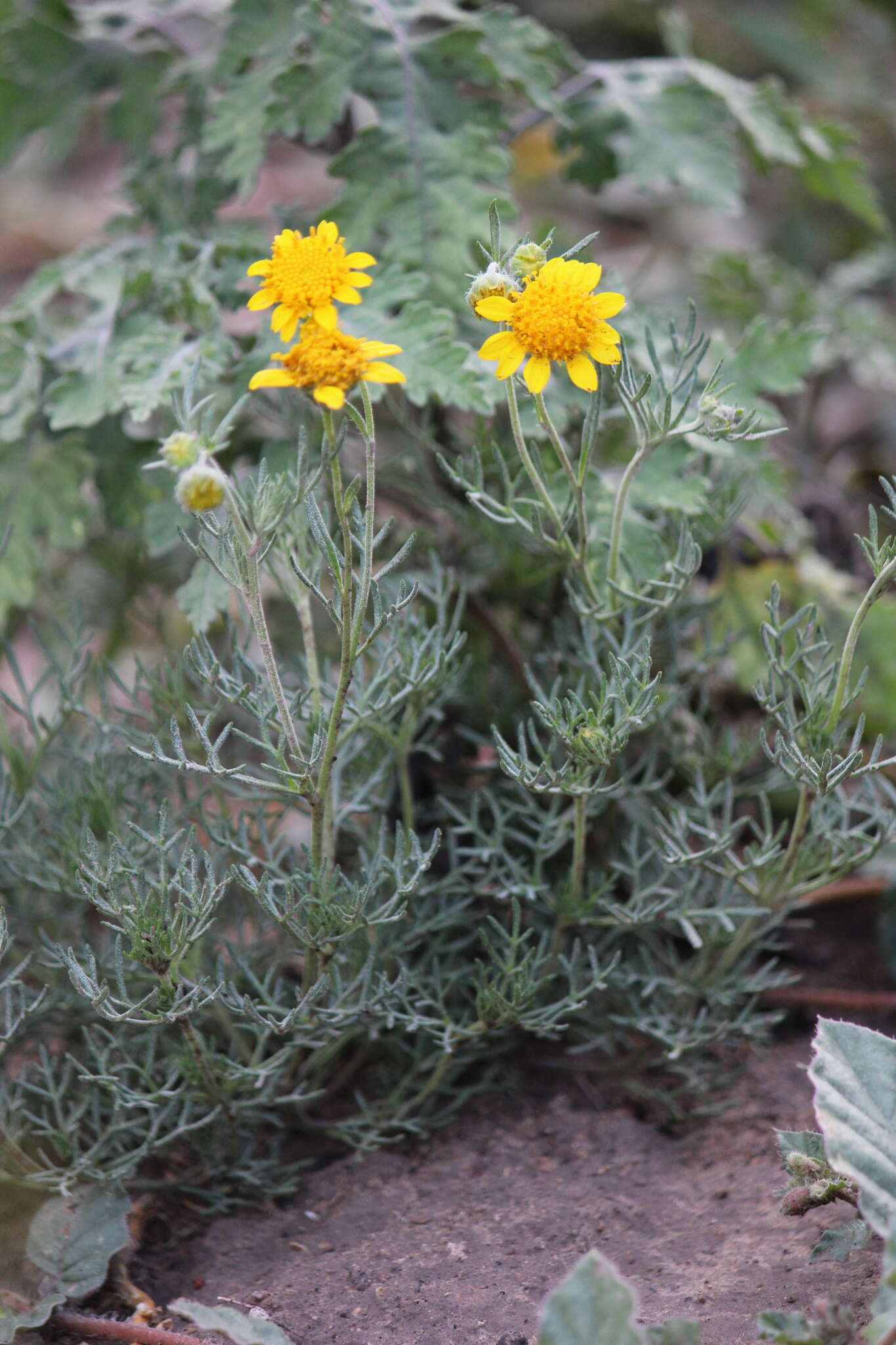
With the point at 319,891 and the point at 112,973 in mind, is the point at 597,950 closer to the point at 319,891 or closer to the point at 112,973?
the point at 319,891

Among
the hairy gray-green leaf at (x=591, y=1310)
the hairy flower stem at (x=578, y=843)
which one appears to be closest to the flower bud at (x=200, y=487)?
the hairy flower stem at (x=578, y=843)

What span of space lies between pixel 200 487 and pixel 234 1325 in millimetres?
695

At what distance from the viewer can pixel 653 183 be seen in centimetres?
179

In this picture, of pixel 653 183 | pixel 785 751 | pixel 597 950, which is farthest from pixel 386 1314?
pixel 653 183

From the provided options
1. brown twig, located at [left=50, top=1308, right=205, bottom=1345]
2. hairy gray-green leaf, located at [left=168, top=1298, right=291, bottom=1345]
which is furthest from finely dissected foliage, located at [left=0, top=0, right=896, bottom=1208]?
hairy gray-green leaf, located at [left=168, top=1298, right=291, bottom=1345]

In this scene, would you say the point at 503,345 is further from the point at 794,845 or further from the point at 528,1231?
the point at 528,1231

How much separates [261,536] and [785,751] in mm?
538

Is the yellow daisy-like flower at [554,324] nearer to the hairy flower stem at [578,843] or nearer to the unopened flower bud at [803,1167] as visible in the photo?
the hairy flower stem at [578,843]

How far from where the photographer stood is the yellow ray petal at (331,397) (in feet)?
2.93

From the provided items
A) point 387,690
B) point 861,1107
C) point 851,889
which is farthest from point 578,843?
point 851,889

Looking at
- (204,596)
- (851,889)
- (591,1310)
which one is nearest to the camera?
(591,1310)

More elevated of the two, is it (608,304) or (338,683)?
(608,304)

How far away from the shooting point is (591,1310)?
0.87m

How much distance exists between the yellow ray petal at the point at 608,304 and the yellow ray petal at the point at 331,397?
26cm
